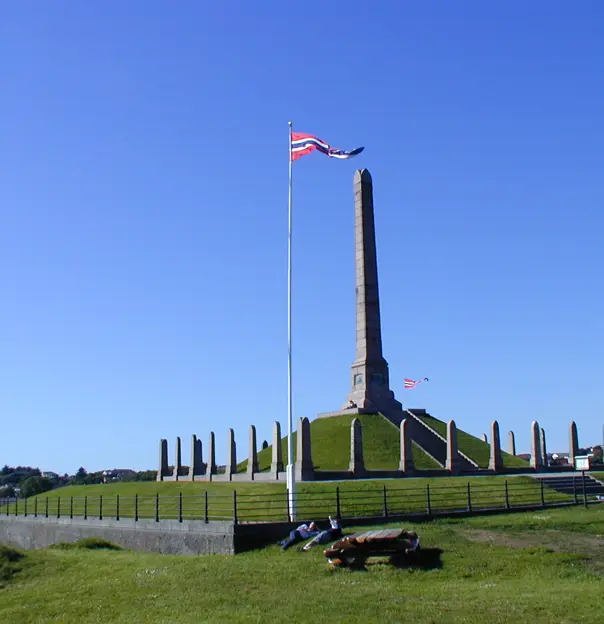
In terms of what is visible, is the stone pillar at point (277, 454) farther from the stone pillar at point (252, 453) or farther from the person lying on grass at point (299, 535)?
the person lying on grass at point (299, 535)

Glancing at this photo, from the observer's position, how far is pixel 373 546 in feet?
59.7

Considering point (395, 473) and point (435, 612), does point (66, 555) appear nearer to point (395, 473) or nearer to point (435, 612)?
point (435, 612)

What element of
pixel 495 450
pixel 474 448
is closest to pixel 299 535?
pixel 495 450

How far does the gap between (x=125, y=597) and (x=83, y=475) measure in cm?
14304

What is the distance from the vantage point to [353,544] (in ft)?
59.9

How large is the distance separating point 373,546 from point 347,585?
1.66 meters

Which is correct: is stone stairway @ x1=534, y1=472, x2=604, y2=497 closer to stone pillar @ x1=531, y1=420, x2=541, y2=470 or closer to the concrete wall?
stone pillar @ x1=531, y1=420, x2=541, y2=470

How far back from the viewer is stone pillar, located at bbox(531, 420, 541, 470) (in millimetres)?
45906

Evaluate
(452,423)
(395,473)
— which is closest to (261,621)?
(395,473)

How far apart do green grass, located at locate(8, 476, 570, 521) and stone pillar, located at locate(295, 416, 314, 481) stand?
3050mm

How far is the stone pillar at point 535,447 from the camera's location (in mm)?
45906

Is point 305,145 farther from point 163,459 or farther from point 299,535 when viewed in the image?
point 163,459

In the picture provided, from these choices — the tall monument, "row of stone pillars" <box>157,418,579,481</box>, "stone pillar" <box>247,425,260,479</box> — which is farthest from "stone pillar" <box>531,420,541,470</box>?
"stone pillar" <box>247,425,260,479</box>

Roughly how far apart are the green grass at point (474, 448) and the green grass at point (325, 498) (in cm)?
1200
